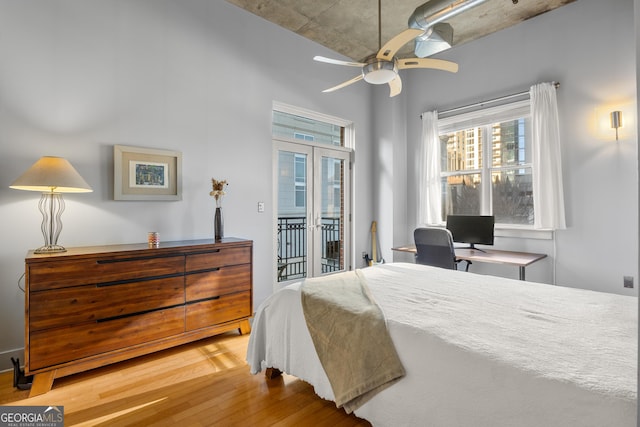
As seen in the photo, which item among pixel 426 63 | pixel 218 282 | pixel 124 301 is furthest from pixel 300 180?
pixel 124 301

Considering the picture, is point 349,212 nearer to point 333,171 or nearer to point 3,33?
point 333,171

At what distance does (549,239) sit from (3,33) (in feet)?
16.8

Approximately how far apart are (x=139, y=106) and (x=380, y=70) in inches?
82.5

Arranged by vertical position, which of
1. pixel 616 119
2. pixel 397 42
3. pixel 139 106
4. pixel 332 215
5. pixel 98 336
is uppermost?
pixel 397 42

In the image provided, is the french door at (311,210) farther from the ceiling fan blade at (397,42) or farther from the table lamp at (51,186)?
the table lamp at (51,186)

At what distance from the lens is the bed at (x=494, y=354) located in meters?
1.02

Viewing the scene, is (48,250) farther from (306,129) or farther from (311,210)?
(306,129)

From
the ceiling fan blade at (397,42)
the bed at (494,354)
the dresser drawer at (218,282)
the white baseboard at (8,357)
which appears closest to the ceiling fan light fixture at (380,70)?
the ceiling fan blade at (397,42)

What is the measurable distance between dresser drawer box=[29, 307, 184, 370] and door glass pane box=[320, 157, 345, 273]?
224 cm

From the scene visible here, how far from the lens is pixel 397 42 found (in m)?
2.10

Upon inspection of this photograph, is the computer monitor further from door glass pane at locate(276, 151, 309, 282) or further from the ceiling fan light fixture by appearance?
the ceiling fan light fixture

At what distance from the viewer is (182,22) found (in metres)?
3.08

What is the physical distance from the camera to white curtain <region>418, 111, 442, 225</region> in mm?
4387

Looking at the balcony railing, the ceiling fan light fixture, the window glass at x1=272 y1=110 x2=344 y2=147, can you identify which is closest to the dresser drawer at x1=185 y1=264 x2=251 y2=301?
the balcony railing
